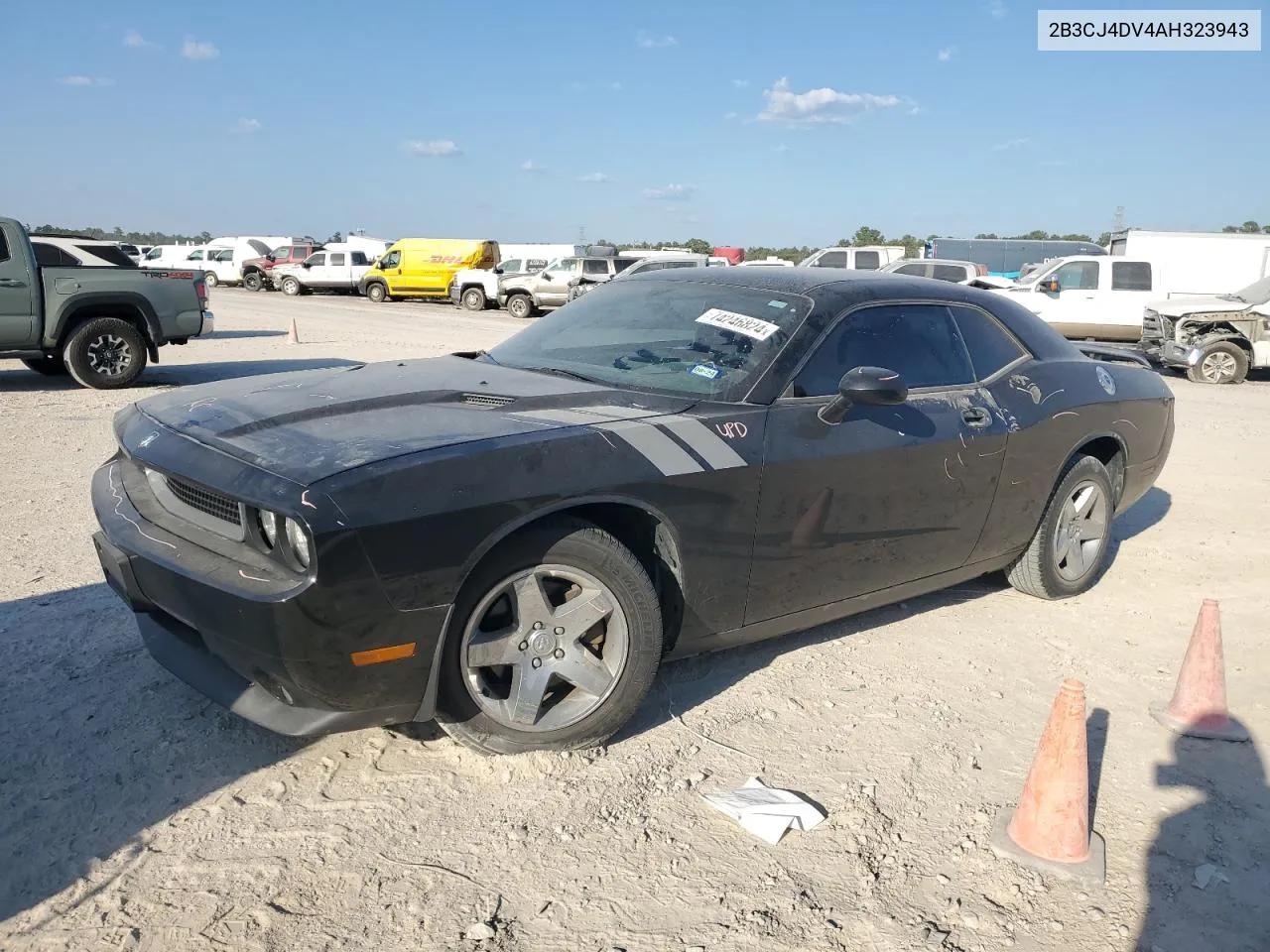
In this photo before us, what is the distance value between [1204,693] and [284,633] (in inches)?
129

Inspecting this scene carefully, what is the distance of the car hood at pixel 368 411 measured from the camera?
300 centimetres

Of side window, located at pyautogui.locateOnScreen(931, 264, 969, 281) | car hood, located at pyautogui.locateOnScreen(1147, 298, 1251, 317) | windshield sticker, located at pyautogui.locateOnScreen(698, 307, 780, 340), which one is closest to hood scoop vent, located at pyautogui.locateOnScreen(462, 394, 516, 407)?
windshield sticker, located at pyautogui.locateOnScreen(698, 307, 780, 340)

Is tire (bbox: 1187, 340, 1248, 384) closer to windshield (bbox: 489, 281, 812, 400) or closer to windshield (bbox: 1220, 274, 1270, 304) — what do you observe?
windshield (bbox: 1220, 274, 1270, 304)

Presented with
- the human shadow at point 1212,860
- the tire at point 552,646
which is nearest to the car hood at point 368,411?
the tire at point 552,646

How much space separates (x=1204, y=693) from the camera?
3.83m

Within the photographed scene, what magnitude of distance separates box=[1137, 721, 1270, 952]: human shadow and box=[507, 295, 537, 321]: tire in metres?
24.9

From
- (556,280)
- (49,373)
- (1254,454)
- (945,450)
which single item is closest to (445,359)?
(945,450)

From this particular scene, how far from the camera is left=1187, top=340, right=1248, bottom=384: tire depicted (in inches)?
603

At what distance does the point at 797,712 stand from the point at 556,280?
80.5ft

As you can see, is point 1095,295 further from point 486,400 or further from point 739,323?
point 486,400

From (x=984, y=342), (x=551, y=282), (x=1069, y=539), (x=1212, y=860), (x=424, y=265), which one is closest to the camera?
(x=1212, y=860)

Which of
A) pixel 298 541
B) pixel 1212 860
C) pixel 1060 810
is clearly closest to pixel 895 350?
pixel 1060 810

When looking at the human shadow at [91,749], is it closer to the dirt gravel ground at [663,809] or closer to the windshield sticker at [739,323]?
the dirt gravel ground at [663,809]

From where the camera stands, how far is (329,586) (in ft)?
8.87
